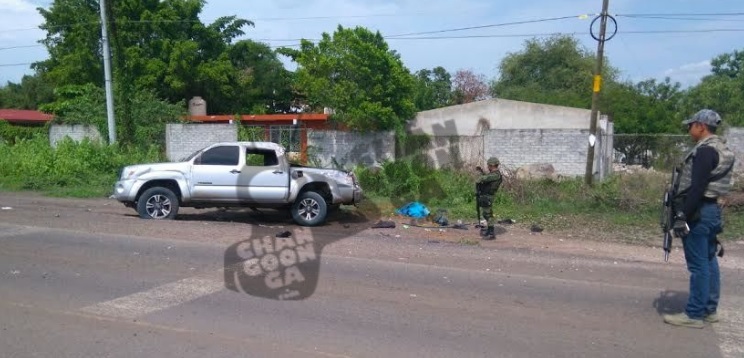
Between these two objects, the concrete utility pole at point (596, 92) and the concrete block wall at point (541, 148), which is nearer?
the concrete utility pole at point (596, 92)

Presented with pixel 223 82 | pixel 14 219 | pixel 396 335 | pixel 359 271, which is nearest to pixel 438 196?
pixel 359 271

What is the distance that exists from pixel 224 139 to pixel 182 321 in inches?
701

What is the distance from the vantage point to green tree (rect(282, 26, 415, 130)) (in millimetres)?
20969

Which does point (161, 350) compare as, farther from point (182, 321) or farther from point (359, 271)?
point (359, 271)

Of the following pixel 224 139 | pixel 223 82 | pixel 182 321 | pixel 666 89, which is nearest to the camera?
pixel 182 321

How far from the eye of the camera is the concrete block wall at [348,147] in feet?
70.4

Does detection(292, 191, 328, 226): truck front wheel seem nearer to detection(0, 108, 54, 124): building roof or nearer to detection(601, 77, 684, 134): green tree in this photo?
detection(601, 77, 684, 134): green tree

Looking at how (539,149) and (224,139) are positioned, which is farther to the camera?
(224,139)

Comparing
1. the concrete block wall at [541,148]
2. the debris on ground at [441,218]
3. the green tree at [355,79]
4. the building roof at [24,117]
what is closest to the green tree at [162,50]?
the building roof at [24,117]

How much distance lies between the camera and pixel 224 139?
2312 centimetres

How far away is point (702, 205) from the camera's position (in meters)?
5.70

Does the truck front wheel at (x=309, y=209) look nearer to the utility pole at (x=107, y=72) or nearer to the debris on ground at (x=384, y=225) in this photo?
the debris on ground at (x=384, y=225)

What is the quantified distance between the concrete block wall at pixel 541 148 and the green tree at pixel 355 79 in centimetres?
336

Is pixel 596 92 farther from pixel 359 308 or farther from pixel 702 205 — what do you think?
pixel 359 308
